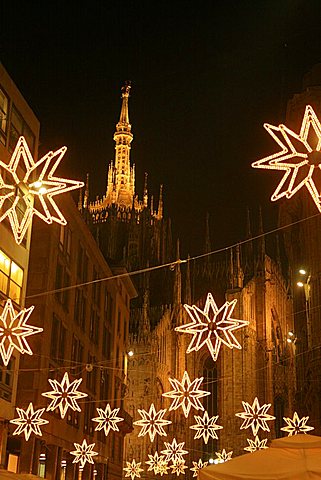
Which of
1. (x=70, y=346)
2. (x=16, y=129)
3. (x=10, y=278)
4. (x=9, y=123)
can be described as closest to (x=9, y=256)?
(x=10, y=278)

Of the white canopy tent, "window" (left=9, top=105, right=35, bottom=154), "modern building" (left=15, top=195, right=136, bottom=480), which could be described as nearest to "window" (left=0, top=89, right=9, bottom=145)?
"window" (left=9, top=105, right=35, bottom=154)

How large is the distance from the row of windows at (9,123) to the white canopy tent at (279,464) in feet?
57.9

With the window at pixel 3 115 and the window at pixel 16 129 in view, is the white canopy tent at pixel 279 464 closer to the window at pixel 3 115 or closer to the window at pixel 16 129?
the window at pixel 3 115

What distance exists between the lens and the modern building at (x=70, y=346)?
1142 inches

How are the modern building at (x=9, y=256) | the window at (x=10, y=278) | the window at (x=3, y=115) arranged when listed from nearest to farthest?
the window at (x=10, y=278), the modern building at (x=9, y=256), the window at (x=3, y=115)

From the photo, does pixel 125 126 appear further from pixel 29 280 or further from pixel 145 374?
pixel 29 280

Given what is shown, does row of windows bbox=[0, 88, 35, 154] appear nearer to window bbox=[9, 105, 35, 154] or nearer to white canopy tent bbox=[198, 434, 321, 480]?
window bbox=[9, 105, 35, 154]

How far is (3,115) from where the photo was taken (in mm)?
24188

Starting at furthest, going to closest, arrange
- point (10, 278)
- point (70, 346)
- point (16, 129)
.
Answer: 1. point (70, 346)
2. point (16, 129)
3. point (10, 278)

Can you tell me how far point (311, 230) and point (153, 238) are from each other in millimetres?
45647

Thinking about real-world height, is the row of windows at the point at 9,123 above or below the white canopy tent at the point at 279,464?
above

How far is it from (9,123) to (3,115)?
48 centimetres

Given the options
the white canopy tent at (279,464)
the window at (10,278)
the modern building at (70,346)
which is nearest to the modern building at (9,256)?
the window at (10,278)

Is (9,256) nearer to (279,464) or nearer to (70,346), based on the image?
(70,346)
